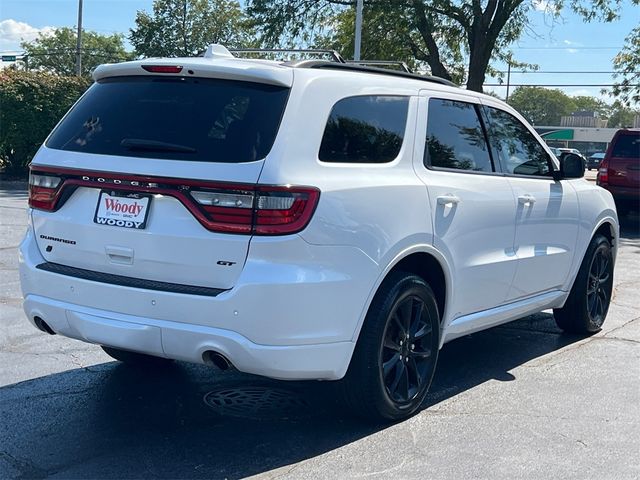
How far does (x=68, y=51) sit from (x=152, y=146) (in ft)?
277

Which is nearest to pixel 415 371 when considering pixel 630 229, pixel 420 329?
pixel 420 329

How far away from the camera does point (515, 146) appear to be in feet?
19.6

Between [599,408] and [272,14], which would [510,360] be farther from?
[272,14]

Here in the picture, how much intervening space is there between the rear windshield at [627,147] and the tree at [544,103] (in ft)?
382

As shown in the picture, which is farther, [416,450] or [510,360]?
[510,360]

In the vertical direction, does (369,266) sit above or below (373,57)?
below

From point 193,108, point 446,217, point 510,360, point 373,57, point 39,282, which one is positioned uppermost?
point 373,57

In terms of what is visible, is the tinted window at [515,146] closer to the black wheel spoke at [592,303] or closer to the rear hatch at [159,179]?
the black wheel spoke at [592,303]

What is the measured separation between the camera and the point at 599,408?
509 cm

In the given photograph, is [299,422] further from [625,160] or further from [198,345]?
[625,160]

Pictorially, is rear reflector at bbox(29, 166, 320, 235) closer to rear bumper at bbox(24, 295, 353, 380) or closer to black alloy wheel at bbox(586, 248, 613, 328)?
rear bumper at bbox(24, 295, 353, 380)

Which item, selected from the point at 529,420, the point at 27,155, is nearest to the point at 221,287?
the point at 529,420

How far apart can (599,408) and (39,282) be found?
339cm

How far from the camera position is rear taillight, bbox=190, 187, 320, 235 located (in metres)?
3.82
